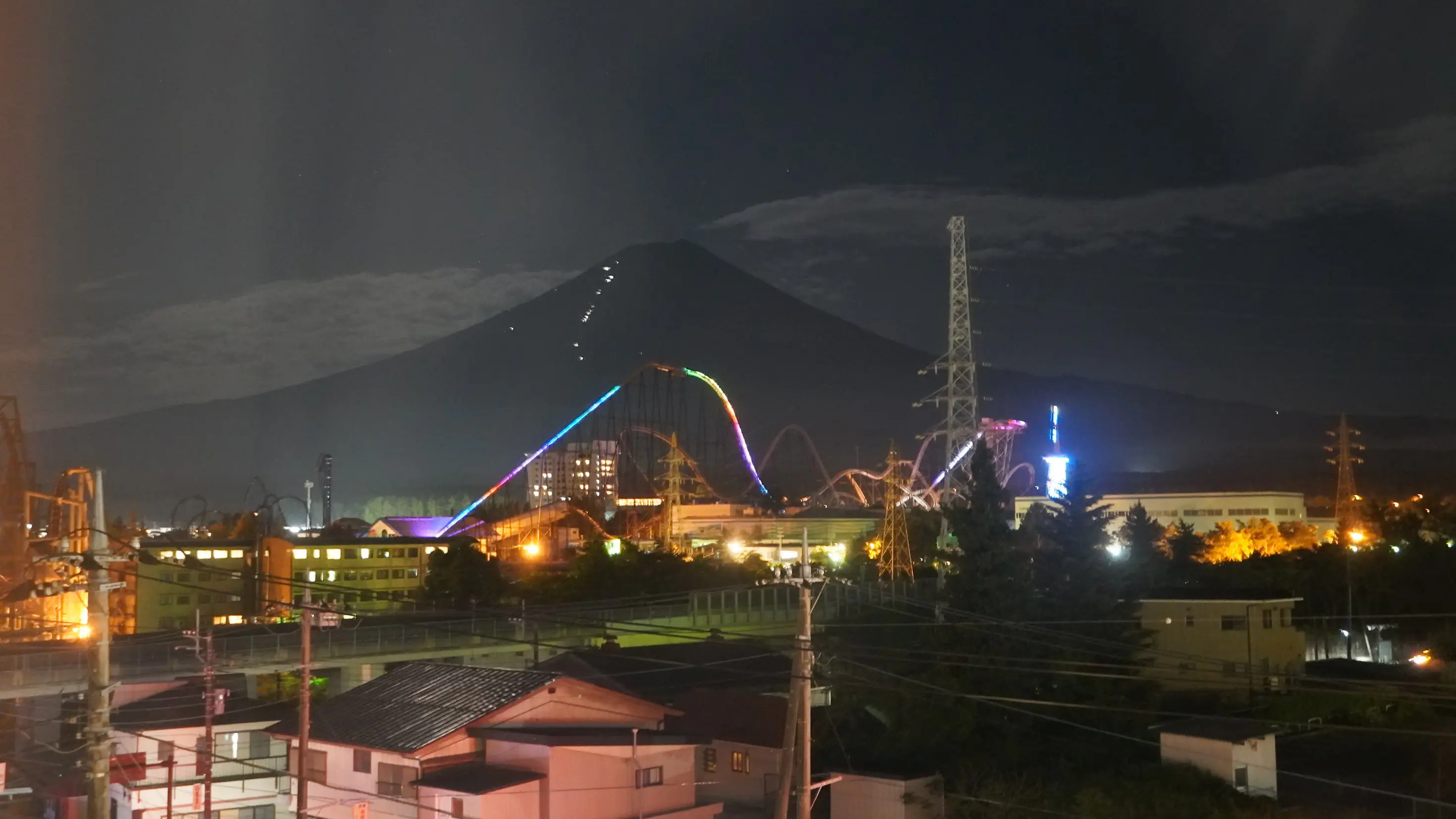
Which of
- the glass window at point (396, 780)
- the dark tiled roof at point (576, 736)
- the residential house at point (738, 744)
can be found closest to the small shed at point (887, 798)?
the residential house at point (738, 744)

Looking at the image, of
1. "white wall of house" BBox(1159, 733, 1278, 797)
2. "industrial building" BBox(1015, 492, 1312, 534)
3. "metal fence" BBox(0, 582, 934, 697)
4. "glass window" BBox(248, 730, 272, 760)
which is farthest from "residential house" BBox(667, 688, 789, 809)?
"industrial building" BBox(1015, 492, 1312, 534)

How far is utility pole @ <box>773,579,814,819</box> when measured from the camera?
25.2ft

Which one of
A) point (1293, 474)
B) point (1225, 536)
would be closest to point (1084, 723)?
point (1225, 536)

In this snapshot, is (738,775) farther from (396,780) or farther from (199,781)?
(199,781)

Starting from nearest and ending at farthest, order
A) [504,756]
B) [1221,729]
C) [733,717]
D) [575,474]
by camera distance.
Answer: [504,756] → [1221,729] → [733,717] → [575,474]

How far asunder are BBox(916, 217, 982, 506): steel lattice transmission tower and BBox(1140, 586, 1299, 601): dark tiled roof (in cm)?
825

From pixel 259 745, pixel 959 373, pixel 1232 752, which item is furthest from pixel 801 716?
pixel 959 373

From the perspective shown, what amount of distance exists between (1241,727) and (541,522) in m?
33.5

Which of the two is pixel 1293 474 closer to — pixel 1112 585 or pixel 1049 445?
pixel 1049 445

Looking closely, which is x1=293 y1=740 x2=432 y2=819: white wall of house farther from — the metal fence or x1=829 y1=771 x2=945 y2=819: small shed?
x1=829 y1=771 x2=945 y2=819: small shed

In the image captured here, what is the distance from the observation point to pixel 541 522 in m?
44.8

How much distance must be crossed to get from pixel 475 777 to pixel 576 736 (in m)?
0.95

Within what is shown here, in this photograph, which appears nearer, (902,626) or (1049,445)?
(902,626)

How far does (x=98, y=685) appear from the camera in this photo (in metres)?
7.59
